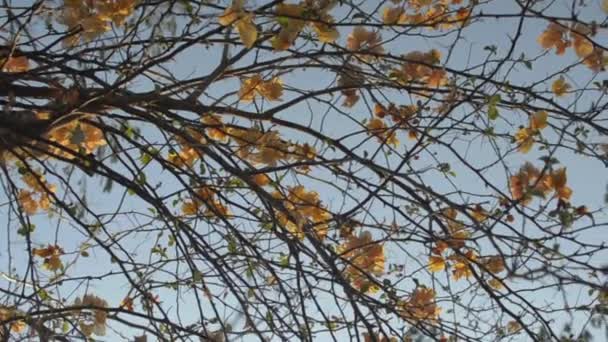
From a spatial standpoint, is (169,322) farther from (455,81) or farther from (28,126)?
(455,81)

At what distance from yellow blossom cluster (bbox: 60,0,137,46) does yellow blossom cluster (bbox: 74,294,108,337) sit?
633mm

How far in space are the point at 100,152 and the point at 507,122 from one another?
1032 millimetres

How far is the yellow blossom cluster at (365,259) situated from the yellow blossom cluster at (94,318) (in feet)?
1.92

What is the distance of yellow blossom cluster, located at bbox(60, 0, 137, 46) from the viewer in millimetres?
1843

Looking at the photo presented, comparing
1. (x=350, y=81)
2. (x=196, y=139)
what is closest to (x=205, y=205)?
(x=196, y=139)

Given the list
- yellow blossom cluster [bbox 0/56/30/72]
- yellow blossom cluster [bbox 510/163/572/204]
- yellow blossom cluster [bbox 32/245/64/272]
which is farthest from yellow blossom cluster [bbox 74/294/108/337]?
yellow blossom cluster [bbox 510/163/572/204]

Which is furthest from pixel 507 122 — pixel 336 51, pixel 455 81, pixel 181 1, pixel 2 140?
pixel 2 140

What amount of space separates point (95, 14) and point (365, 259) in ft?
2.92

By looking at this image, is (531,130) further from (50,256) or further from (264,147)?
(50,256)

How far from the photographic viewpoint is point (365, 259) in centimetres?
222

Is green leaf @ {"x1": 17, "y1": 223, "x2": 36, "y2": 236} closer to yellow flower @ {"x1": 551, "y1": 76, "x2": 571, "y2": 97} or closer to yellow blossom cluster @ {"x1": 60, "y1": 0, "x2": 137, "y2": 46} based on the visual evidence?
yellow blossom cluster @ {"x1": 60, "y1": 0, "x2": 137, "y2": 46}

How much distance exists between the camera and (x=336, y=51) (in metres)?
2.03

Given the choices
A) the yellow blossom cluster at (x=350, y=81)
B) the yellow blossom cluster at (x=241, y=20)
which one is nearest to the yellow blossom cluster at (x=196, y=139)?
the yellow blossom cluster at (x=350, y=81)

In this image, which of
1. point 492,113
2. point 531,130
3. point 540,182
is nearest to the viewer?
point 540,182
